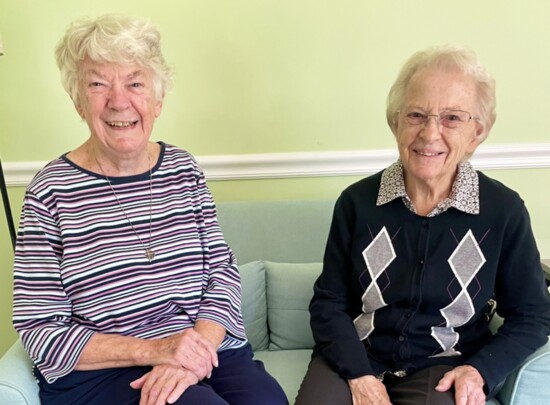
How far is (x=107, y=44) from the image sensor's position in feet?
4.23

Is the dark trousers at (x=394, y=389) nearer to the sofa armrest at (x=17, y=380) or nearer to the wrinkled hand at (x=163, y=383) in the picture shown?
the wrinkled hand at (x=163, y=383)

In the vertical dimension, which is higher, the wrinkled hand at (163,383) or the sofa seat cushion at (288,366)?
the wrinkled hand at (163,383)

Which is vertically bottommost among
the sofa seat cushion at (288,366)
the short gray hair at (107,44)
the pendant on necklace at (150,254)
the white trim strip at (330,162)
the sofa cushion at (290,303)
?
the sofa seat cushion at (288,366)

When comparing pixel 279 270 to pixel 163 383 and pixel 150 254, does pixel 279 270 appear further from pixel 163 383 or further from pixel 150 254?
pixel 163 383

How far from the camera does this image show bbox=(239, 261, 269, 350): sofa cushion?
1703mm

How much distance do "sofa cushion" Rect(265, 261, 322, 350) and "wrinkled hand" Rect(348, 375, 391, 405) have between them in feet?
1.43

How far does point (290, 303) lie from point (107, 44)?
0.98 metres

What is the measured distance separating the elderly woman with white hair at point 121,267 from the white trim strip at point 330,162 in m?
0.59

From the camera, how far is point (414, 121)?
1.31 m

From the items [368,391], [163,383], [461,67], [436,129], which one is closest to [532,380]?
[368,391]

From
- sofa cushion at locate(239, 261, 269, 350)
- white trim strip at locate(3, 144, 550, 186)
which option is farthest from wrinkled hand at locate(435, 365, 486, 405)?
white trim strip at locate(3, 144, 550, 186)

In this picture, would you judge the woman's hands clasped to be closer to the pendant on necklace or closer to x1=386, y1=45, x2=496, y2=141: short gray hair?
the pendant on necklace

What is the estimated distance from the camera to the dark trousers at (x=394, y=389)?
1.21m

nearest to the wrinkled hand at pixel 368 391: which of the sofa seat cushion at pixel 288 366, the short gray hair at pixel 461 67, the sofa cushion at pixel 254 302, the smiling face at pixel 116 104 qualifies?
the sofa seat cushion at pixel 288 366
